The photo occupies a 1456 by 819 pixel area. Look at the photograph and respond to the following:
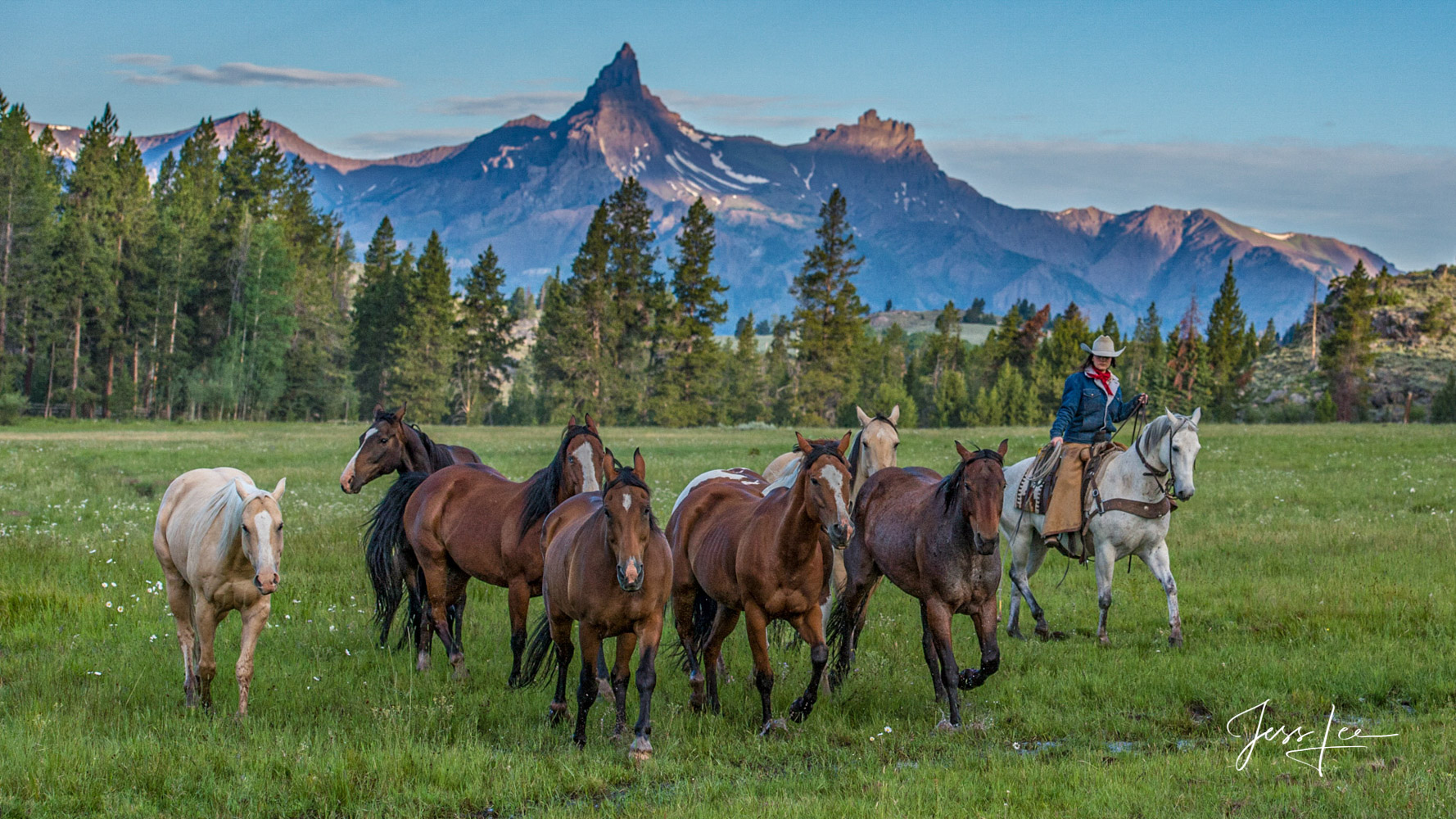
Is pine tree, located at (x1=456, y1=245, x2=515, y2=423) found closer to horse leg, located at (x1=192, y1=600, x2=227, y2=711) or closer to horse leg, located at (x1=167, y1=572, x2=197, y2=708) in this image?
horse leg, located at (x1=167, y1=572, x2=197, y2=708)

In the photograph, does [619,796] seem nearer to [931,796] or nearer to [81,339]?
[931,796]

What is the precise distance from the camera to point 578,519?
804cm

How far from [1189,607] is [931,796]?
23.9 ft

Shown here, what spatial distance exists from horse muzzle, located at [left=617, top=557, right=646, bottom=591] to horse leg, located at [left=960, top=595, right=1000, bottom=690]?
120 inches

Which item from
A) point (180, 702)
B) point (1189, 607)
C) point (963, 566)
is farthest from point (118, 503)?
point (1189, 607)

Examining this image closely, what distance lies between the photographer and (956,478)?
8109 mm

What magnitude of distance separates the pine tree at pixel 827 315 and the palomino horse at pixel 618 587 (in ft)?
232

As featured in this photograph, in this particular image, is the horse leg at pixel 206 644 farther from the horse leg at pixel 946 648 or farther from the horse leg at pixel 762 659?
the horse leg at pixel 946 648

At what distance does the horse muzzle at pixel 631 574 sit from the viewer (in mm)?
6574

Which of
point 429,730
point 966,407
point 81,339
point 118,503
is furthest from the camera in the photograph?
point 966,407

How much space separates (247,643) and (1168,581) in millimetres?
9365

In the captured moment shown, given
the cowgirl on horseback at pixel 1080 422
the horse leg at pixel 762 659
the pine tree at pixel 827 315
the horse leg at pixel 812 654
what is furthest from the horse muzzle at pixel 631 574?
the pine tree at pixel 827 315

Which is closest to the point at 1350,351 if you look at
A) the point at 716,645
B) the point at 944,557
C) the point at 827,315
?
the point at 827,315

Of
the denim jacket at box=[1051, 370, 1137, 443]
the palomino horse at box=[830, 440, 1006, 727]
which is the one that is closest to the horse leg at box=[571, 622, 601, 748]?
the palomino horse at box=[830, 440, 1006, 727]
